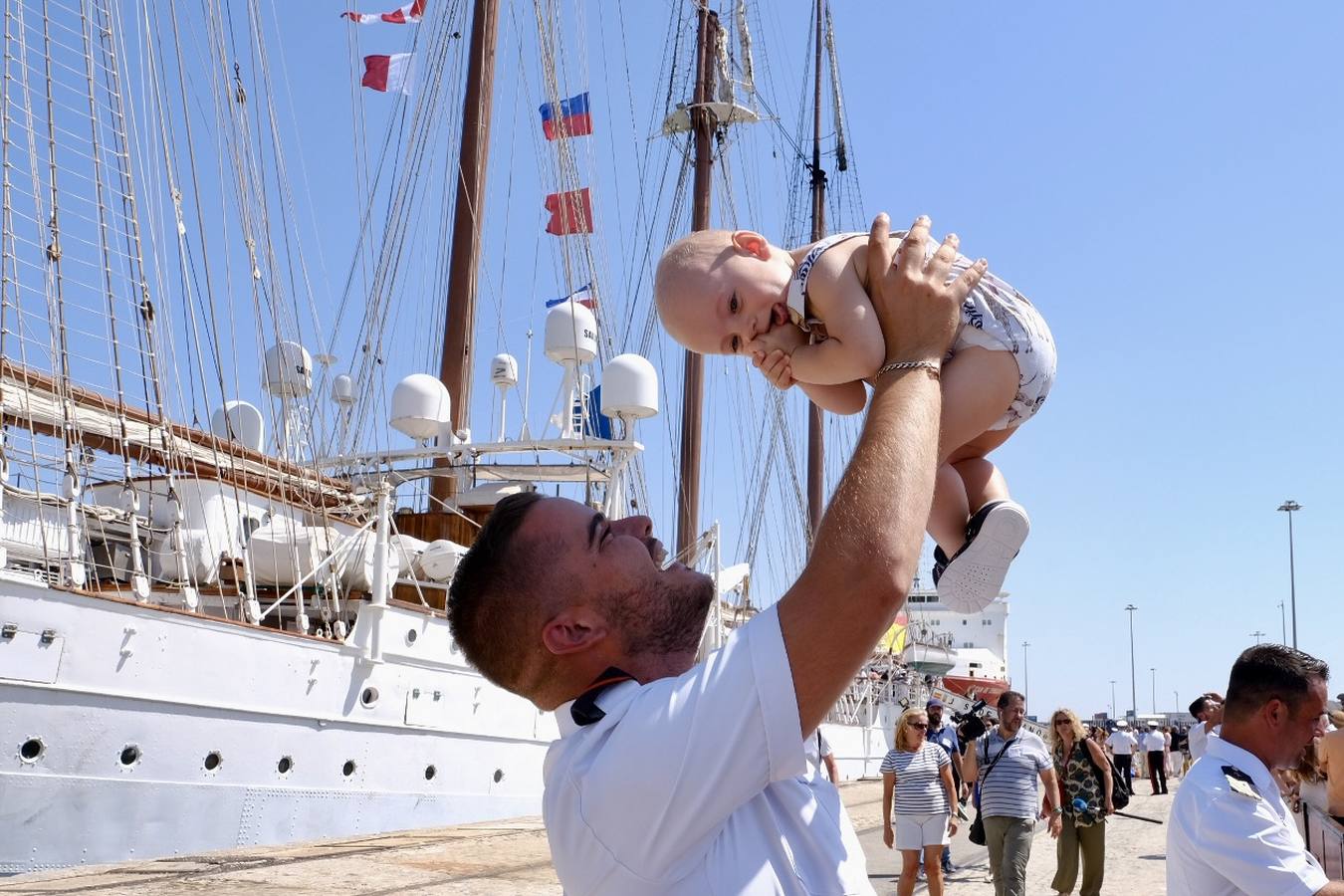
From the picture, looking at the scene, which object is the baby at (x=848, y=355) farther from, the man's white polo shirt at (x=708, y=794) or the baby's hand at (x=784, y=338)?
the man's white polo shirt at (x=708, y=794)

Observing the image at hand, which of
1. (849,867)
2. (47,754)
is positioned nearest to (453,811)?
(47,754)

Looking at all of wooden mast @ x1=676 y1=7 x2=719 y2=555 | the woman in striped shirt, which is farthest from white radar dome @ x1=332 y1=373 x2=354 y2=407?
the woman in striped shirt

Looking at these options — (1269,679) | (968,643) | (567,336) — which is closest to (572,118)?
(567,336)

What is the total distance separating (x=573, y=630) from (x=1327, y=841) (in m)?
3.40

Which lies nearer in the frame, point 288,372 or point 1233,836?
point 1233,836

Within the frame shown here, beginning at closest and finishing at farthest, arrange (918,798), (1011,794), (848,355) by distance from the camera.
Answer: (848,355), (1011,794), (918,798)

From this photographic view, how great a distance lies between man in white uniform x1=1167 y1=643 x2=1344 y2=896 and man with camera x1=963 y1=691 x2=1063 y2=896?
4106mm

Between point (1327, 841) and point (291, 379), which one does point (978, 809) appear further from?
point (291, 379)

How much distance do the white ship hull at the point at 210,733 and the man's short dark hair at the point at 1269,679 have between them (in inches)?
348

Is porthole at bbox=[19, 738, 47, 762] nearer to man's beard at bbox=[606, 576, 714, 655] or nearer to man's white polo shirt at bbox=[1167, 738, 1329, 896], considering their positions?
man's white polo shirt at bbox=[1167, 738, 1329, 896]

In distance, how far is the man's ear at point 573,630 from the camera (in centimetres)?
194

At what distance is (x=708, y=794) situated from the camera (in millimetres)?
1562

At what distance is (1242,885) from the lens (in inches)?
129

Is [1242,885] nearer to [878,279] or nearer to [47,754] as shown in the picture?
[878,279]
